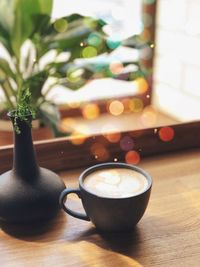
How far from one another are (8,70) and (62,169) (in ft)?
1.26

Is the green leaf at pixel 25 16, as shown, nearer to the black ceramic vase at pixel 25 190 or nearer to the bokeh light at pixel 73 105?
the black ceramic vase at pixel 25 190

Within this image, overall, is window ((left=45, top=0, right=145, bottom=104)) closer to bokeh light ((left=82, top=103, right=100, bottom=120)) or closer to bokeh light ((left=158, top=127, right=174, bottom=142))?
bokeh light ((left=82, top=103, right=100, bottom=120))

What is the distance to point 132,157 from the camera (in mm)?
758

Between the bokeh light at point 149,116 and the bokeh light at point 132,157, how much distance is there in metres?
0.76

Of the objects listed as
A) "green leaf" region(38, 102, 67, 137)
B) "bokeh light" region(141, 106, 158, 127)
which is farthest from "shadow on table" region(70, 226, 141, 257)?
"bokeh light" region(141, 106, 158, 127)

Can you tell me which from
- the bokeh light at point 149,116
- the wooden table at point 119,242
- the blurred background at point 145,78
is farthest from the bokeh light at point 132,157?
the bokeh light at point 149,116

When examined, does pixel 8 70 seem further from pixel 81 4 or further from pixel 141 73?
pixel 81 4

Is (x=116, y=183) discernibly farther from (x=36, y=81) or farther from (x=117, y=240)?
(x=36, y=81)

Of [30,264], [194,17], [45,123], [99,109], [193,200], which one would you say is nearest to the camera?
[30,264]

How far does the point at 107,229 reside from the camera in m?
0.54

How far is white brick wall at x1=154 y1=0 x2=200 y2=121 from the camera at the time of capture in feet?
4.79

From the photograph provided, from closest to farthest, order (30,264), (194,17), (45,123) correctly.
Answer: (30,264) → (45,123) → (194,17)

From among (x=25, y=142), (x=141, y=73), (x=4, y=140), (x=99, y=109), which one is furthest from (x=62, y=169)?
(x=99, y=109)

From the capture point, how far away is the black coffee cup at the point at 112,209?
19.7 inches
